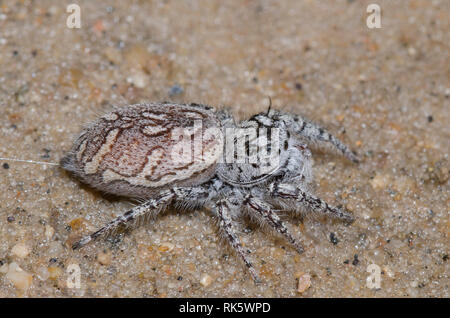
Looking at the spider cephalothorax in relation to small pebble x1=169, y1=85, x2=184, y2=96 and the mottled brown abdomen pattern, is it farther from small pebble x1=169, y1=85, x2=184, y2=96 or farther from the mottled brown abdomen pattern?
small pebble x1=169, y1=85, x2=184, y2=96

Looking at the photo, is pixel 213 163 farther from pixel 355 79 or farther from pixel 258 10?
pixel 258 10

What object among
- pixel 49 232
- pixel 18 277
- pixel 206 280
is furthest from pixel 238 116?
pixel 18 277

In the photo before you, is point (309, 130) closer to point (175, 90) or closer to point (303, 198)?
point (303, 198)

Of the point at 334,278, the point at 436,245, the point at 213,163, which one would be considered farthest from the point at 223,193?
the point at 436,245

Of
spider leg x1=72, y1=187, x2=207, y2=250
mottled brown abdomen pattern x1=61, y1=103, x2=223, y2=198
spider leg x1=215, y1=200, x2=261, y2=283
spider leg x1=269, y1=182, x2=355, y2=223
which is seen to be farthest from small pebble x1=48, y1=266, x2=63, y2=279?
spider leg x1=269, y1=182, x2=355, y2=223
